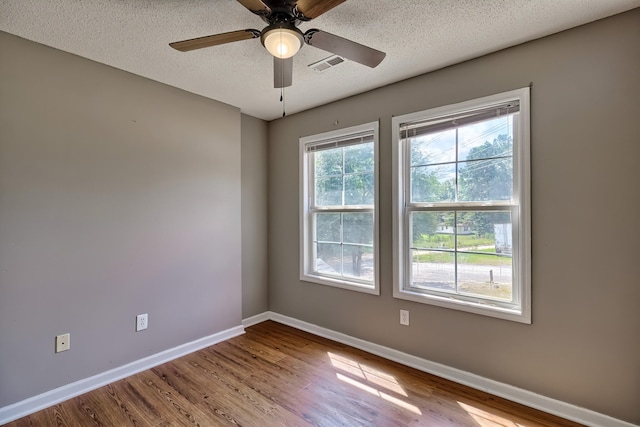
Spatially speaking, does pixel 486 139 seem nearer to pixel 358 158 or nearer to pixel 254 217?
pixel 358 158

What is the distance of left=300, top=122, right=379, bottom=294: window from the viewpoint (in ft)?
9.61

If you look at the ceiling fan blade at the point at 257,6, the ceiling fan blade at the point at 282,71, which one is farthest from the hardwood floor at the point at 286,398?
the ceiling fan blade at the point at 257,6

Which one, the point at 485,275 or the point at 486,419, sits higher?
the point at 485,275

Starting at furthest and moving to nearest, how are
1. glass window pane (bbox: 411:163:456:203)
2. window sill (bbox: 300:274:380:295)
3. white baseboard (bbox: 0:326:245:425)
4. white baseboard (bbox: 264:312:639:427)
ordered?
window sill (bbox: 300:274:380:295)
glass window pane (bbox: 411:163:456:203)
white baseboard (bbox: 0:326:245:425)
white baseboard (bbox: 264:312:639:427)

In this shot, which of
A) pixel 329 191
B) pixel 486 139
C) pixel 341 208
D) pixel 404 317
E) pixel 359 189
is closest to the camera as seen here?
pixel 486 139

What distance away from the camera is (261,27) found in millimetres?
1905

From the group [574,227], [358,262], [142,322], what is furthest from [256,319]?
[574,227]

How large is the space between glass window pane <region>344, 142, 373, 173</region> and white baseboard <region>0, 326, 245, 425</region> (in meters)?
2.11

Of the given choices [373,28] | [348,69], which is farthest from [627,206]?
Result: [348,69]

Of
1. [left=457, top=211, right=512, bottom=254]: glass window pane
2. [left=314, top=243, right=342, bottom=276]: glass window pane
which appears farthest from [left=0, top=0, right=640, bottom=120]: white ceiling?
[left=314, top=243, right=342, bottom=276]: glass window pane

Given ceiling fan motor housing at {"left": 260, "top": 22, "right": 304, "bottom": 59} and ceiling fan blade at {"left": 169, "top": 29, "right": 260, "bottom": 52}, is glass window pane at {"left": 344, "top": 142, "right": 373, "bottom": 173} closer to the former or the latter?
ceiling fan motor housing at {"left": 260, "top": 22, "right": 304, "bottom": 59}

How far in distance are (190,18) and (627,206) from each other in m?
2.72

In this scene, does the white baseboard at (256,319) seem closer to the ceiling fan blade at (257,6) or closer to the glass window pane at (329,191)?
the glass window pane at (329,191)

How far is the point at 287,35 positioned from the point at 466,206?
173cm
